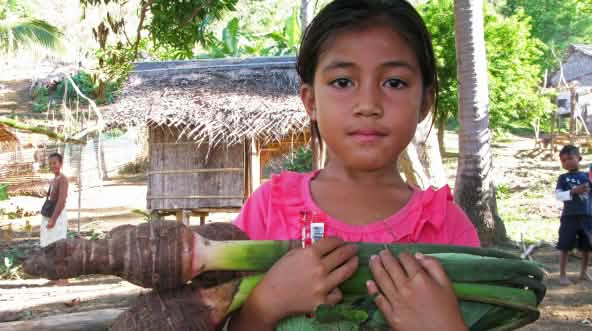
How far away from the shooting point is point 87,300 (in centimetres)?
740

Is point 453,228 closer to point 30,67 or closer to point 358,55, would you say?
point 358,55

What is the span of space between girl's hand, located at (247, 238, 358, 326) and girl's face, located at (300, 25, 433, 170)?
0.34 m

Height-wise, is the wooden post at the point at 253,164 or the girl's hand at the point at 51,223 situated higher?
the wooden post at the point at 253,164

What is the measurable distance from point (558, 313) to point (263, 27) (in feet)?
90.4

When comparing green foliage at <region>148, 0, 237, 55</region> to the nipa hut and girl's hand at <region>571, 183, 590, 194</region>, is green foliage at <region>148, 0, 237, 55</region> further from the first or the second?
the nipa hut

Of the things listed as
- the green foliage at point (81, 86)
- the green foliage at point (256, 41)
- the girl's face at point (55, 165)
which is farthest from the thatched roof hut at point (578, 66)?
the girl's face at point (55, 165)

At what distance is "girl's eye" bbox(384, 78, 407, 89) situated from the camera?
1.47 meters

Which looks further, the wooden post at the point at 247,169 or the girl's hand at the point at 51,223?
the wooden post at the point at 247,169

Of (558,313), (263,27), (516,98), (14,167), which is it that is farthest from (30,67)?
(558,313)

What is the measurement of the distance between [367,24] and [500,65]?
17.7 m

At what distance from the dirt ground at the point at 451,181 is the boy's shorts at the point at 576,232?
0.48 metres

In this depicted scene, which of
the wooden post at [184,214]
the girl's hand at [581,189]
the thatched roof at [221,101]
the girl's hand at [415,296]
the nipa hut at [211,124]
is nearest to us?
the girl's hand at [415,296]

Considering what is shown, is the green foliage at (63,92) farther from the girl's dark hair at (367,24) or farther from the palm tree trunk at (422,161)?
the girl's dark hair at (367,24)

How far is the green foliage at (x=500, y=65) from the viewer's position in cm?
1641
